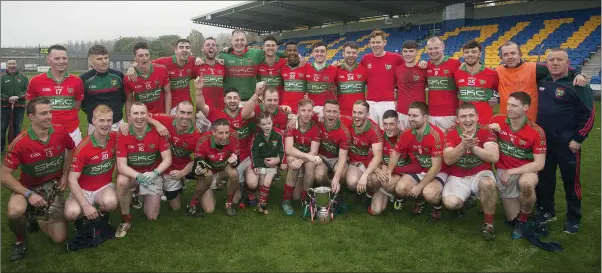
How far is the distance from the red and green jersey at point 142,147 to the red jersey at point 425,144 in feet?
9.39

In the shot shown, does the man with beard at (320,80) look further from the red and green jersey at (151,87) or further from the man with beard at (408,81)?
the red and green jersey at (151,87)

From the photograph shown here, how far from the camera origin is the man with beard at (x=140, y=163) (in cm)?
452

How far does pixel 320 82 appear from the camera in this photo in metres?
6.20

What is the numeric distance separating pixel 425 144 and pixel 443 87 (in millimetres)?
1245

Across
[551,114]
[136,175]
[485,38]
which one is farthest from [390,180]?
[485,38]

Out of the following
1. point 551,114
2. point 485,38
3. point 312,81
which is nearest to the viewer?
point 551,114

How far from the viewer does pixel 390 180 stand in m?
4.96

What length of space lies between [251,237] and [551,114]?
144 inches

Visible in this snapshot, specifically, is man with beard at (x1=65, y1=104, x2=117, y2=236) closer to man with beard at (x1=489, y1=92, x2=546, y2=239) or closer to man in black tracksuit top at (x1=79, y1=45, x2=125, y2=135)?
man in black tracksuit top at (x1=79, y1=45, x2=125, y2=135)

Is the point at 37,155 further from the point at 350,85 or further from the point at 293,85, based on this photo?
the point at 350,85

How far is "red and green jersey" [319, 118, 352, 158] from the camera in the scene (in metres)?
5.24

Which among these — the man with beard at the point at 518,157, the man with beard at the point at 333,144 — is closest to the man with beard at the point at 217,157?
the man with beard at the point at 333,144

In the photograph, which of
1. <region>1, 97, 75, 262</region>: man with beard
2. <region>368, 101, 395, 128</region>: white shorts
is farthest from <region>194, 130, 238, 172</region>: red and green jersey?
<region>368, 101, 395, 128</region>: white shorts

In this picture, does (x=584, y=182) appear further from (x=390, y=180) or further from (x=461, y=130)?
(x=390, y=180)
